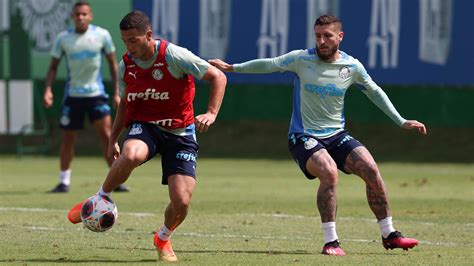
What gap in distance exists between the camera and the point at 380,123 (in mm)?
25391

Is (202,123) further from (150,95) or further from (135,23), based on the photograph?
(135,23)

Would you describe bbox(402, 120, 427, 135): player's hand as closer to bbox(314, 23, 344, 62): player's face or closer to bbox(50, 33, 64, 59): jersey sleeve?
bbox(314, 23, 344, 62): player's face

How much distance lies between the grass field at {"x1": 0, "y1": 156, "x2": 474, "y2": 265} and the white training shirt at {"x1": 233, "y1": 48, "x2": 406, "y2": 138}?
3.56ft

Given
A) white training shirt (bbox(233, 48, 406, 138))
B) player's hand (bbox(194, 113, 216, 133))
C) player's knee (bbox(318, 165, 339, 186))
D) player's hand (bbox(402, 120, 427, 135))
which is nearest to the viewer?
player's hand (bbox(194, 113, 216, 133))

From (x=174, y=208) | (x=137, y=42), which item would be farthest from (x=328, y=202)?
(x=137, y=42)

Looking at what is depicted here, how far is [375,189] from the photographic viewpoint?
1045cm

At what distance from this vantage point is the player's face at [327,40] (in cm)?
1035

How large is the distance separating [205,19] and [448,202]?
10.5 metres

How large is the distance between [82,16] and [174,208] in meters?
7.78

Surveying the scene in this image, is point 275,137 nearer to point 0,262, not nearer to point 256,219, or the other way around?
point 256,219

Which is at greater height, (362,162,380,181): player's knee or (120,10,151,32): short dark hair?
(120,10,151,32): short dark hair

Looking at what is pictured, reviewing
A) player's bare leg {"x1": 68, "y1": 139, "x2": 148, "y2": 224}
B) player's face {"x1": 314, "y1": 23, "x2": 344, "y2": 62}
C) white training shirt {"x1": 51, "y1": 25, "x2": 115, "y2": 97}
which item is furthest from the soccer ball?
white training shirt {"x1": 51, "y1": 25, "x2": 115, "y2": 97}

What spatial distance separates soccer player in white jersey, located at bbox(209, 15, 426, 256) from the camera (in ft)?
34.1

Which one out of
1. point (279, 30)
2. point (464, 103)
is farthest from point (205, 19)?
point (464, 103)
